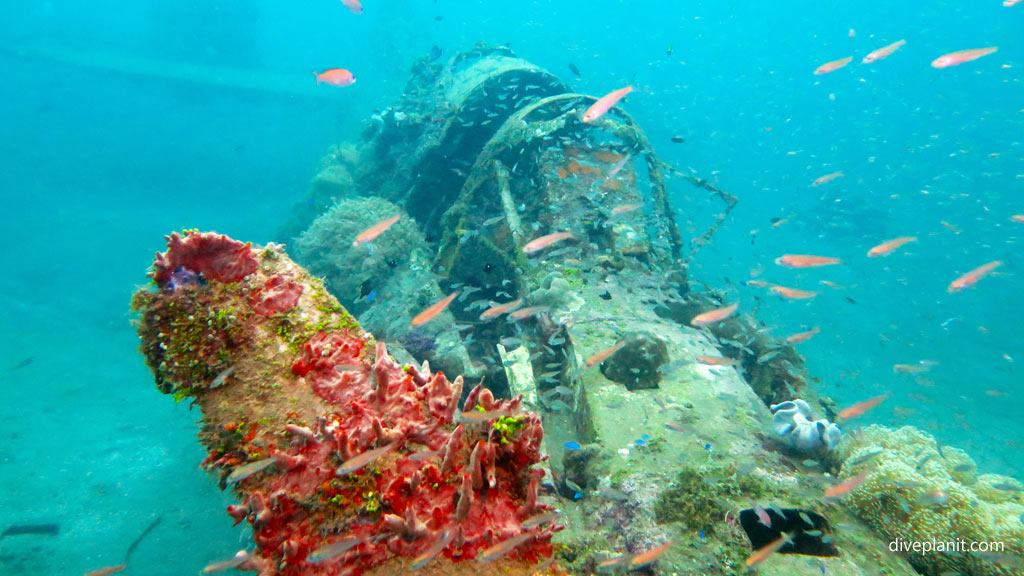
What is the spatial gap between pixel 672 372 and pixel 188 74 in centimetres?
6459

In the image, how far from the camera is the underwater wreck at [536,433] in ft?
7.31

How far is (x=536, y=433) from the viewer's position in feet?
8.43

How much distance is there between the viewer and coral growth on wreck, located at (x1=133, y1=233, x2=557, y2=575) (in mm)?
2131

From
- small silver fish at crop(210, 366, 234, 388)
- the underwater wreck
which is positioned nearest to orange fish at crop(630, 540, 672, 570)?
the underwater wreck

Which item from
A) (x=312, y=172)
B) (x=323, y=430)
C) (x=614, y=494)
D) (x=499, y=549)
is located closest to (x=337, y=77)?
(x=323, y=430)

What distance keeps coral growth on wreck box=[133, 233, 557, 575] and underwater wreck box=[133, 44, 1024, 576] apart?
1 centimetres

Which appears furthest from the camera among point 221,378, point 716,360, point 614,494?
point 716,360

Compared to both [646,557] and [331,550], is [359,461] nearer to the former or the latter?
[331,550]

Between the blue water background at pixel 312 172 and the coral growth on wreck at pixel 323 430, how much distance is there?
319 inches

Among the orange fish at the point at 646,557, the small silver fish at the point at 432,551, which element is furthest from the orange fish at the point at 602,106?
the small silver fish at the point at 432,551

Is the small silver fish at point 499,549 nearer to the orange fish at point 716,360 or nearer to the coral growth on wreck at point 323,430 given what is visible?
the coral growth on wreck at point 323,430

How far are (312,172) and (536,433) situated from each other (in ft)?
127

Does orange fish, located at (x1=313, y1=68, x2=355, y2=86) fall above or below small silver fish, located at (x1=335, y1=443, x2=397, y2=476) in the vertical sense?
above

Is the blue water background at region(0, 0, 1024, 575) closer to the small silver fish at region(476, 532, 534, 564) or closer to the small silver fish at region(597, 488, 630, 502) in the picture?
the small silver fish at region(597, 488, 630, 502)
